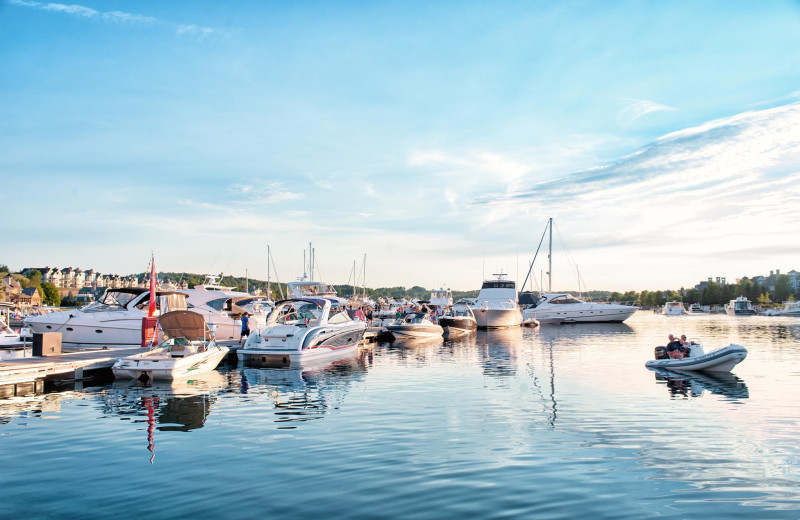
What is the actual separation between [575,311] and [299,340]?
59.5 metres

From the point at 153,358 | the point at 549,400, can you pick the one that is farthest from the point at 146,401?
the point at 549,400

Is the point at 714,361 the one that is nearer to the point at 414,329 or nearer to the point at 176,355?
the point at 176,355

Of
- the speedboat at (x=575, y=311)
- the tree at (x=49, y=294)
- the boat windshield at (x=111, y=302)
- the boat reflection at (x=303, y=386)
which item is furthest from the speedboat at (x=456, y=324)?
the tree at (x=49, y=294)

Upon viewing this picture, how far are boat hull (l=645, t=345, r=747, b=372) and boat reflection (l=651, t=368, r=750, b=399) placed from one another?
0.23 meters

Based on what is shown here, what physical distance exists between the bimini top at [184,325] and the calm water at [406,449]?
11.4ft

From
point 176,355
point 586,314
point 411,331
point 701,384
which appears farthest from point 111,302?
point 586,314

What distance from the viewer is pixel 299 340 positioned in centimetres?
2717

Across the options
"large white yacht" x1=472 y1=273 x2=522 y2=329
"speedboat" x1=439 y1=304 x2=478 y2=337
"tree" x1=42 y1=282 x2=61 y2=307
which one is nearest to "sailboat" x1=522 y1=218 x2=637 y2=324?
"large white yacht" x1=472 y1=273 x2=522 y2=329

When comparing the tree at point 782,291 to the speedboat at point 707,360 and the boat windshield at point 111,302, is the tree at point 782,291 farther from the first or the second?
the boat windshield at point 111,302

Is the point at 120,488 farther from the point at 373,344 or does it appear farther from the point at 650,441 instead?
the point at 373,344

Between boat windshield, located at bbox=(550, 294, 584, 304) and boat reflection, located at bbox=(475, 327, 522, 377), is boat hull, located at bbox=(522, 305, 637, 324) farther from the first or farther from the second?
boat reflection, located at bbox=(475, 327, 522, 377)

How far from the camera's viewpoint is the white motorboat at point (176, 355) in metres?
21.0

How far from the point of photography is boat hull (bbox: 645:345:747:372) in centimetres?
2409

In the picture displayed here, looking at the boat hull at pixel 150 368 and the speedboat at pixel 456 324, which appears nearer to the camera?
the boat hull at pixel 150 368
